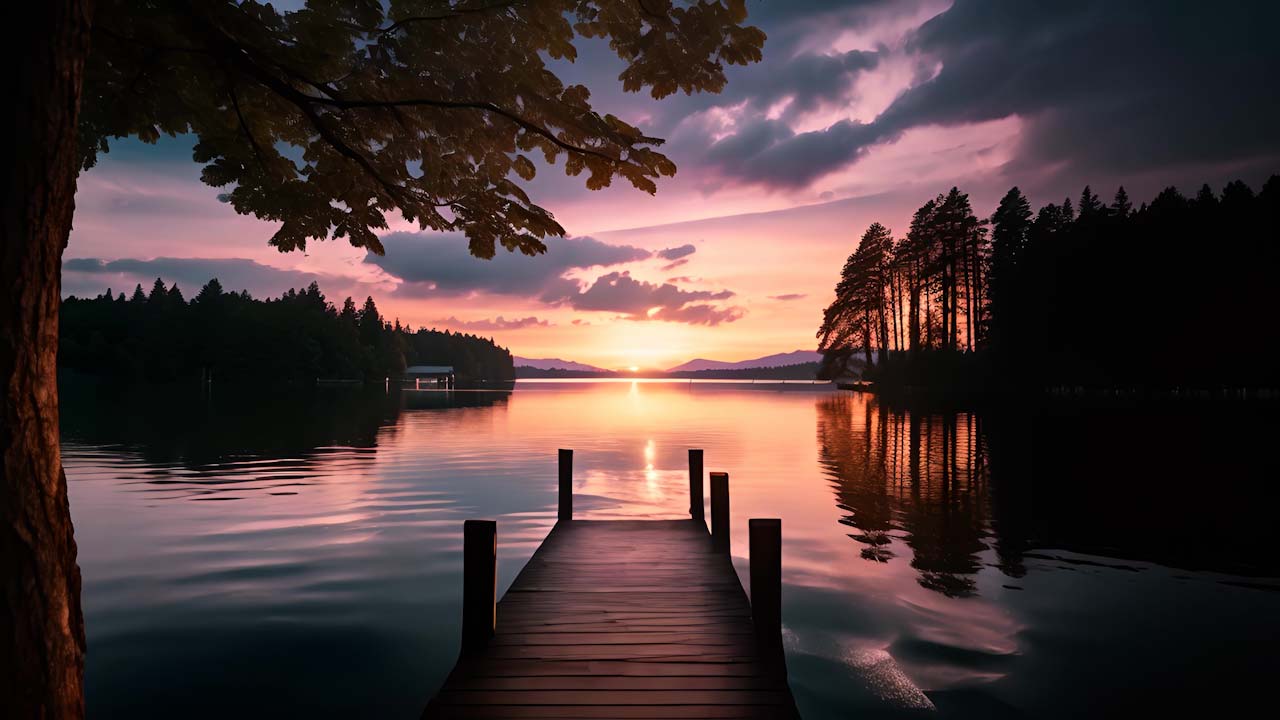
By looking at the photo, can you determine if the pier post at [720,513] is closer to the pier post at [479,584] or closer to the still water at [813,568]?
the still water at [813,568]

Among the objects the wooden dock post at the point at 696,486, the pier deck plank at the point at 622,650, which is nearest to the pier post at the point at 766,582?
the pier deck plank at the point at 622,650

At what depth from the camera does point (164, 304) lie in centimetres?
16125

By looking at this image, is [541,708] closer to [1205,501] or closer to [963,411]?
[1205,501]

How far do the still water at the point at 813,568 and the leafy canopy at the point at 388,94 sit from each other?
5.88m

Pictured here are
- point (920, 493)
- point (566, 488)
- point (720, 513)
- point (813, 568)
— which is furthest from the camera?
point (920, 493)

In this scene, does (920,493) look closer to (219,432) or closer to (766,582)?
(766,582)

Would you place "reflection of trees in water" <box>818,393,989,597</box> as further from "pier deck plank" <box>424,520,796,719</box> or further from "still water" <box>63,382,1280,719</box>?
"pier deck plank" <box>424,520,796,719</box>

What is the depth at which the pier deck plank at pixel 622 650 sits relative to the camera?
5.66 meters

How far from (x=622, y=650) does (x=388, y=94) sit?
595 cm

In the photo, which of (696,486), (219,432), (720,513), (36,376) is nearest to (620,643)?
(720,513)

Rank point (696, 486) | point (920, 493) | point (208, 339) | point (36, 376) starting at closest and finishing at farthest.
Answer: point (36, 376), point (696, 486), point (920, 493), point (208, 339)

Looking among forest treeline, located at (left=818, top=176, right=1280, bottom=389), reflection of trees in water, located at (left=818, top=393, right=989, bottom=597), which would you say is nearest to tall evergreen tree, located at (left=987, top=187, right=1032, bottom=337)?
forest treeline, located at (left=818, top=176, right=1280, bottom=389)

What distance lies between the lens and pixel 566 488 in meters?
14.2

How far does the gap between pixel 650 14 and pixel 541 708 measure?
585cm
